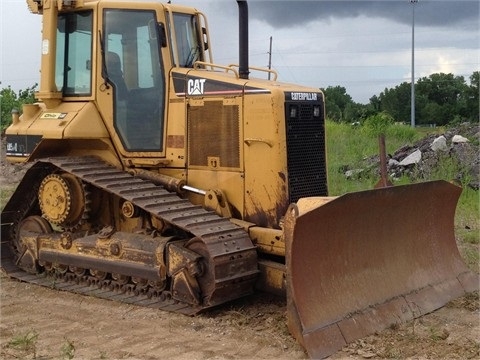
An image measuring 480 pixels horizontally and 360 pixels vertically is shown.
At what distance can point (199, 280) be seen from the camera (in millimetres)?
5926

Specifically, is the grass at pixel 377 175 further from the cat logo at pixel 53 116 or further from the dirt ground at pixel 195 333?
the cat logo at pixel 53 116

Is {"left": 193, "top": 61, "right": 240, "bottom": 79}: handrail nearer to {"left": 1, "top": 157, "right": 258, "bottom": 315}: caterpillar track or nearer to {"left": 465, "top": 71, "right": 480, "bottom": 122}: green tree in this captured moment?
{"left": 1, "top": 157, "right": 258, "bottom": 315}: caterpillar track

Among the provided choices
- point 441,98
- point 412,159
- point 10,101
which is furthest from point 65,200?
point 441,98

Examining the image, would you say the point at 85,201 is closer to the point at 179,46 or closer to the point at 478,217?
the point at 179,46

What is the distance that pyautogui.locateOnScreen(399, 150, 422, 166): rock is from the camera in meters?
14.7

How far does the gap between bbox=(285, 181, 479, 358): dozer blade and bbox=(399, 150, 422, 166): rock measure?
8.03 meters

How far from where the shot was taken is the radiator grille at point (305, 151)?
6312 millimetres

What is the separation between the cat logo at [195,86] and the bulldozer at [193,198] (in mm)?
15

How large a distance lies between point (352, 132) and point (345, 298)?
596 inches

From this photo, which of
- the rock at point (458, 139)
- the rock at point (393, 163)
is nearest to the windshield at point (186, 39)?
the rock at point (393, 163)

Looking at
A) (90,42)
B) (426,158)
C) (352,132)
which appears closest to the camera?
(90,42)

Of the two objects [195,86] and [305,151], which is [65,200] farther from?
[305,151]

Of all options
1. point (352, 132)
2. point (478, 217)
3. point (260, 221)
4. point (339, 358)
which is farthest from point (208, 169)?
point (352, 132)

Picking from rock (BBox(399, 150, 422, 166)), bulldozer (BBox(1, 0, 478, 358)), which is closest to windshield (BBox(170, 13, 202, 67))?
bulldozer (BBox(1, 0, 478, 358))
